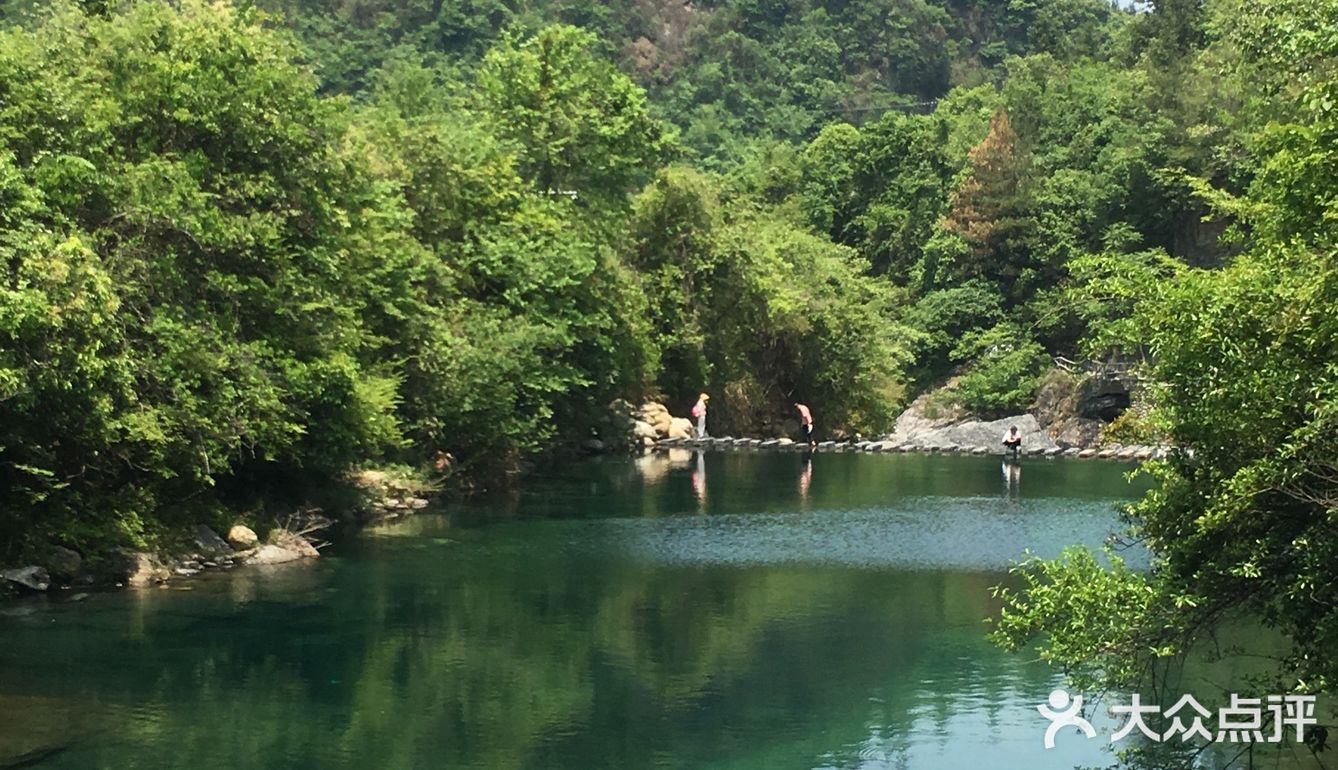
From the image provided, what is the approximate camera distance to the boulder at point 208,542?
85.4ft

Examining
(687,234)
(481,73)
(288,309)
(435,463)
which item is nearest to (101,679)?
(288,309)

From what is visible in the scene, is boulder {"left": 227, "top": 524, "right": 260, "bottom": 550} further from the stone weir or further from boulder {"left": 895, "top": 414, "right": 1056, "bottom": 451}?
boulder {"left": 895, "top": 414, "right": 1056, "bottom": 451}

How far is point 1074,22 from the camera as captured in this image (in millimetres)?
96438

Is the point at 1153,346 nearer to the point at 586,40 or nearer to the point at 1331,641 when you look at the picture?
the point at 1331,641

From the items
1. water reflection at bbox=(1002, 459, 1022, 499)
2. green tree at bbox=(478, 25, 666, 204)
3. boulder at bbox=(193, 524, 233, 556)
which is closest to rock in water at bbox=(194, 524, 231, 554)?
boulder at bbox=(193, 524, 233, 556)

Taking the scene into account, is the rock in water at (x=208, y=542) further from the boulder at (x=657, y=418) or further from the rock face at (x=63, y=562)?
the boulder at (x=657, y=418)

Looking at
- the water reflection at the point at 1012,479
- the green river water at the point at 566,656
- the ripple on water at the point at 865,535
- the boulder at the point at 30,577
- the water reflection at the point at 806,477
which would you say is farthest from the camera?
the water reflection at the point at 1012,479

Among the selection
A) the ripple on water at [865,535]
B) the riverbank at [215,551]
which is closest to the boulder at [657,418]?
the ripple on water at [865,535]

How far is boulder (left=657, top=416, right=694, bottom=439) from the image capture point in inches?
2023

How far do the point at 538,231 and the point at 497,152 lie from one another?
2536mm

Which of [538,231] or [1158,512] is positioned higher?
[538,231]

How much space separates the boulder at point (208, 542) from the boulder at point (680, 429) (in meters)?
26.0

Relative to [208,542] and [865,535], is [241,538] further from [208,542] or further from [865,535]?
[865,535]

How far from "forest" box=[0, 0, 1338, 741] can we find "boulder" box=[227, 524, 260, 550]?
48cm
